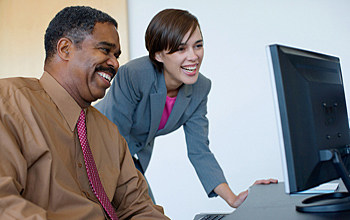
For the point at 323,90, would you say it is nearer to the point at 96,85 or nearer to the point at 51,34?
the point at 96,85

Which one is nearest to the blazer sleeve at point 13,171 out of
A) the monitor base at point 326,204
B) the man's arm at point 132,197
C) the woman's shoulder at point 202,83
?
the man's arm at point 132,197

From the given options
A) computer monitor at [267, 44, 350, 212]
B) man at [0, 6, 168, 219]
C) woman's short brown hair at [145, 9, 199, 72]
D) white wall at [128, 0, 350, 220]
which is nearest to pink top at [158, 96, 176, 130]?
woman's short brown hair at [145, 9, 199, 72]

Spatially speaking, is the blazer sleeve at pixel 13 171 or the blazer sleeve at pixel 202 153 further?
the blazer sleeve at pixel 202 153

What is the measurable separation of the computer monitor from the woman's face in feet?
2.44

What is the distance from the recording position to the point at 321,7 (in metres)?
3.35

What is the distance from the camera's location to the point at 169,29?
1810mm

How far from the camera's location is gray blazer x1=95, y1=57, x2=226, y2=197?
6.19 ft

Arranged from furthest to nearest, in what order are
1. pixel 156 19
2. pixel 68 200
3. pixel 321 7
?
pixel 321 7 → pixel 156 19 → pixel 68 200

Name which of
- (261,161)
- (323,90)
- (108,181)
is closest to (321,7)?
(261,161)

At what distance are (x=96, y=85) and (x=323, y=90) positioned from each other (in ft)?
2.19

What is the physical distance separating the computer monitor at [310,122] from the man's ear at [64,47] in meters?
0.62

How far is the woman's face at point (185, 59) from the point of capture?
1.84 m

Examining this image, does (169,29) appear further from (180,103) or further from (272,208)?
(272,208)

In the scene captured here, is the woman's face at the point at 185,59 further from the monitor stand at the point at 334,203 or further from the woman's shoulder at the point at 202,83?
the monitor stand at the point at 334,203
